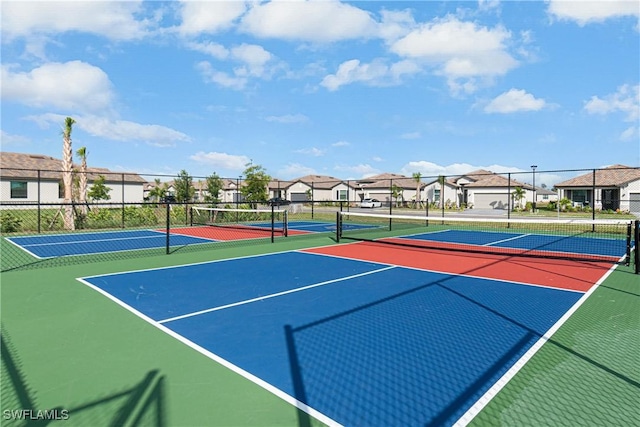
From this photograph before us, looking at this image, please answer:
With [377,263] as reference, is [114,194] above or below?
above

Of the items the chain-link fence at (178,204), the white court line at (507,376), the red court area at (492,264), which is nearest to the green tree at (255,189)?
the chain-link fence at (178,204)

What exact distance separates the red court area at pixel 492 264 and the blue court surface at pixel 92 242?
5702mm

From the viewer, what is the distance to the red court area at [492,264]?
26.3 feet


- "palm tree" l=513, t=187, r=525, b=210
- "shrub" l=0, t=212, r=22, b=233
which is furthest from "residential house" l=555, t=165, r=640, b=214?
"shrub" l=0, t=212, r=22, b=233

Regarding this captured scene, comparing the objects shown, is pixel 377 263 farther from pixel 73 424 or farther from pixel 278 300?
pixel 73 424

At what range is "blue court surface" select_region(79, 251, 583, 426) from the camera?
3.37 meters

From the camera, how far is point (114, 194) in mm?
42406

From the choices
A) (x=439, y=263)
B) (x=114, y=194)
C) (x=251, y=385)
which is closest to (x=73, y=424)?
(x=251, y=385)

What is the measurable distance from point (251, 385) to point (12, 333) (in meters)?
3.40

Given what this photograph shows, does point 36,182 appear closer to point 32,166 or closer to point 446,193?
point 32,166

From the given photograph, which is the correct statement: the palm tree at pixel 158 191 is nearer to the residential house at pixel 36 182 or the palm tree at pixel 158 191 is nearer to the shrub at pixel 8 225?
the residential house at pixel 36 182

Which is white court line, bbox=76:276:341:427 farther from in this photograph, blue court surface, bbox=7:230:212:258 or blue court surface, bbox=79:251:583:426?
blue court surface, bbox=7:230:212:258

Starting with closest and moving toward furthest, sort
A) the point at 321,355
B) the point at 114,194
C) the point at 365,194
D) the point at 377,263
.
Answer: the point at 321,355 → the point at 377,263 → the point at 114,194 → the point at 365,194

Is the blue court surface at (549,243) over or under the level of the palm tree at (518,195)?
under
